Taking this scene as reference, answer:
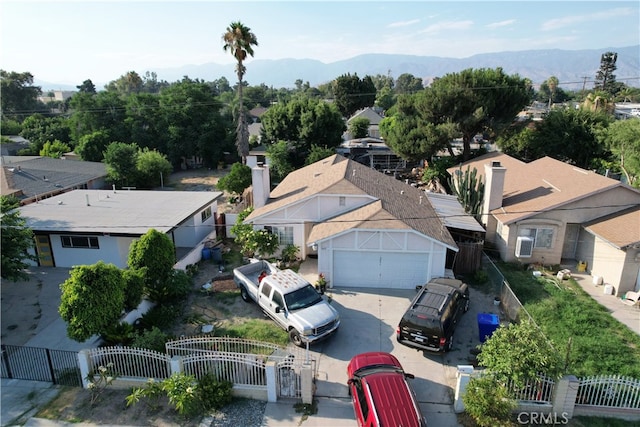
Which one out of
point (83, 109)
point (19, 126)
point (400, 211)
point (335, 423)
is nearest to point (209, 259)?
point (400, 211)

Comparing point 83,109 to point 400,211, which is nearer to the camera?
point 400,211

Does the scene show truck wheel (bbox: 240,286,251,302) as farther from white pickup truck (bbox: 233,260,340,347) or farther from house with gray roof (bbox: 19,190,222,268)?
house with gray roof (bbox: 19,190,222,268)

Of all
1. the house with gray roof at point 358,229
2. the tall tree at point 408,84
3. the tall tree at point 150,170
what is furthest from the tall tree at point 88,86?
the house with gray roof at point 358,229

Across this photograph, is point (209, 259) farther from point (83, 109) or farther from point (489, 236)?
point (83, 109)

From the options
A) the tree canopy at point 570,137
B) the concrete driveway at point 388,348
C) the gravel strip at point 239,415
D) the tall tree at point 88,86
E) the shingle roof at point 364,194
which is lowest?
the gravel strip at point 239,415

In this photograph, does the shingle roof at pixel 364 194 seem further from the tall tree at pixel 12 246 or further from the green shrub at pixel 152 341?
the tall tree at pixel 12 246

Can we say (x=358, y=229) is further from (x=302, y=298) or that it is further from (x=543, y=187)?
(x=543, y=187)
